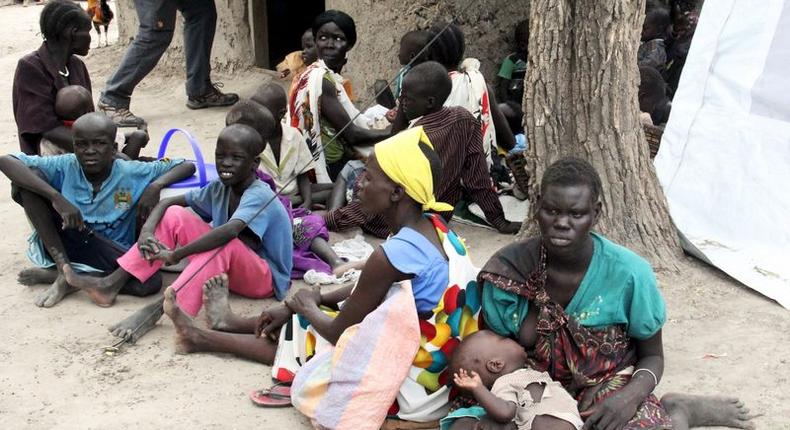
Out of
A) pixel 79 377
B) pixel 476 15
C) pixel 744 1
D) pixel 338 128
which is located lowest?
pixel 79 377

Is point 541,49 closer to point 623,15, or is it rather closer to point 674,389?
point 623,15

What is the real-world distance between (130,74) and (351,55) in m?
1.66

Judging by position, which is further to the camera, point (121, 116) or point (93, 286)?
point (121, 116)

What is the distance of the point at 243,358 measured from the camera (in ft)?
11.6

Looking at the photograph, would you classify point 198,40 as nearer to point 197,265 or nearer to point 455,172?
point 455,172

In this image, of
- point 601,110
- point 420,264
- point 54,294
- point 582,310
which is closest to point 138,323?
point 54,294

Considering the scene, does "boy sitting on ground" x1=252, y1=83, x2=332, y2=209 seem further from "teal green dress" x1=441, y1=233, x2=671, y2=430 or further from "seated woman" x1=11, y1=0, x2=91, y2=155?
"teal green dress" x1=441, y1=233, x2=671, y2=430

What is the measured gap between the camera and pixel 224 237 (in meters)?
3.78

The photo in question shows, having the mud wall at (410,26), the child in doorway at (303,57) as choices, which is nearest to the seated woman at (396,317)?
the child in doorway at (303,57)

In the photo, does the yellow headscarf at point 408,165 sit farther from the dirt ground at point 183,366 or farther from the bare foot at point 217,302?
the bare foot at point 217,302

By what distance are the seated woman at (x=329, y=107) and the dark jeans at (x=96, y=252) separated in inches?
52.9

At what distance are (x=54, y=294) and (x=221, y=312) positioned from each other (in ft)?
2.97

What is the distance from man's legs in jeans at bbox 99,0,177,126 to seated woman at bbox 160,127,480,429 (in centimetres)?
427

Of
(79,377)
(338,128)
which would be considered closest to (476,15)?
(338,128)
